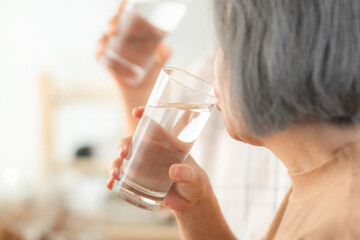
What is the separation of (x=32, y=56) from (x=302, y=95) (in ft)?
8.47

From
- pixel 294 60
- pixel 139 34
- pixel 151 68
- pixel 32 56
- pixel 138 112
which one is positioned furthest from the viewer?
pixel 32 56

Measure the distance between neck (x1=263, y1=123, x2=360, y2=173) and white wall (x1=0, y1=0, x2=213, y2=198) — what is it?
227 cm

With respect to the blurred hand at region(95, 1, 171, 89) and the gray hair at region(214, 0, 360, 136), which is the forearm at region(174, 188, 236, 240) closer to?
the gray hair at region(214, 0, 360, 136)

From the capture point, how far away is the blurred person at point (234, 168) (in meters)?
0.99

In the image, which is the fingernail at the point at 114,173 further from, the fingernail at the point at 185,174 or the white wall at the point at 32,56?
the white wall at the point at 32,56

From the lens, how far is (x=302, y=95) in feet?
1.76

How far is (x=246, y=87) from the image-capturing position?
566mm

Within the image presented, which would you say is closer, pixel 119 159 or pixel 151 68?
pixel 119 159

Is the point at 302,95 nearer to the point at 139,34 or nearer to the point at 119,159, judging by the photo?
the point at 119,159

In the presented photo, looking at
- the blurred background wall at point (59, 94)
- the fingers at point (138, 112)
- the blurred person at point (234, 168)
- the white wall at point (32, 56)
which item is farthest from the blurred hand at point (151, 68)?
the white wall at point (32, 56)

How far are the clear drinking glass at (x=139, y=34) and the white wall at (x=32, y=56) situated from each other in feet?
5.93

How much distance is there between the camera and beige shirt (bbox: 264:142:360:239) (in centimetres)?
51

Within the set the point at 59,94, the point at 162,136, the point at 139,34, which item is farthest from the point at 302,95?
the point at 59,94

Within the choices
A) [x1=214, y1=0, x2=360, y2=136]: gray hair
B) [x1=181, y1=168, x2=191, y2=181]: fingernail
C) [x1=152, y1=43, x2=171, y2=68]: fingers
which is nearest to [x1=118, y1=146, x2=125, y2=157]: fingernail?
[x1=181, y1=168, x2=191, y2=181]: fingernail
